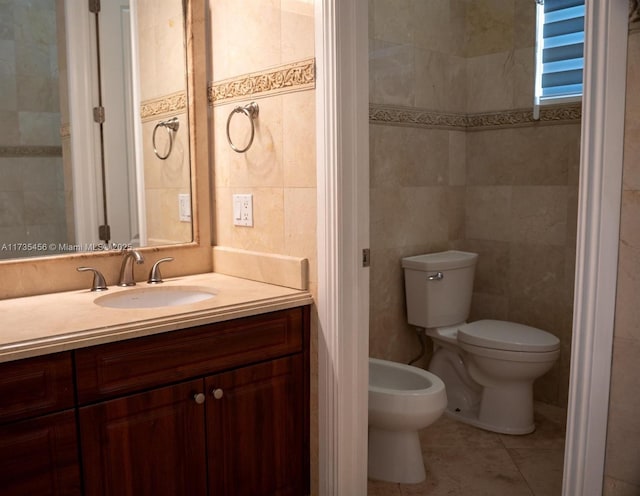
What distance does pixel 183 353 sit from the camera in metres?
1.73

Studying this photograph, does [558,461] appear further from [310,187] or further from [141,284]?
[141,284]

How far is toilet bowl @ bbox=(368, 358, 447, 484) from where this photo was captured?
91.3 inches

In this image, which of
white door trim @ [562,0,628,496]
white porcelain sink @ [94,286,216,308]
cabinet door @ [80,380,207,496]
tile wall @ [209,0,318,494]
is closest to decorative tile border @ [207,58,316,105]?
tile wall @ [209,0,318,494]

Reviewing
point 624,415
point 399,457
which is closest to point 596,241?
point 624,415

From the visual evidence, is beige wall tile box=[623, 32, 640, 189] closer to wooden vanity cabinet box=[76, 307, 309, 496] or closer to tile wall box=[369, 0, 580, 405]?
wooden vanity cabinet box=[76, 307, 309, 496]

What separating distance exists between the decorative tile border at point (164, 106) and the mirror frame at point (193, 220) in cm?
3

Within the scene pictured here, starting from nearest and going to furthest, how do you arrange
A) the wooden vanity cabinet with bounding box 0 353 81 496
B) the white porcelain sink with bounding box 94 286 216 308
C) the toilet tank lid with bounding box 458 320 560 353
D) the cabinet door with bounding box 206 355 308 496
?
the wooden vanity cabinet with bounding box 0 353 81 496, the cabinet door with bounding box 206 355 308 496, the white porcelain sink with bounding box 94 286 216 308, the toilet tank lid with bounding box 458 320 560 353

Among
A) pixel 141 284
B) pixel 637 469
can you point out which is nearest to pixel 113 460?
pixel 141 284

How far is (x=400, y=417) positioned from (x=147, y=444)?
1.03 metres

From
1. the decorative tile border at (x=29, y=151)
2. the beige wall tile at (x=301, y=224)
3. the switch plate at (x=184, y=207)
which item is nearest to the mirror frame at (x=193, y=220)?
the switch plate at (x=184, y=207)

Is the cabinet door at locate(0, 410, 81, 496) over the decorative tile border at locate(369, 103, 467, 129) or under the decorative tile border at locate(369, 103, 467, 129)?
under

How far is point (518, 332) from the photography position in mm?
2930

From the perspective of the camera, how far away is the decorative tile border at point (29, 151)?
192 cm

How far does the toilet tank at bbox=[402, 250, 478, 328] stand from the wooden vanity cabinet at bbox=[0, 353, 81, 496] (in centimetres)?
185
